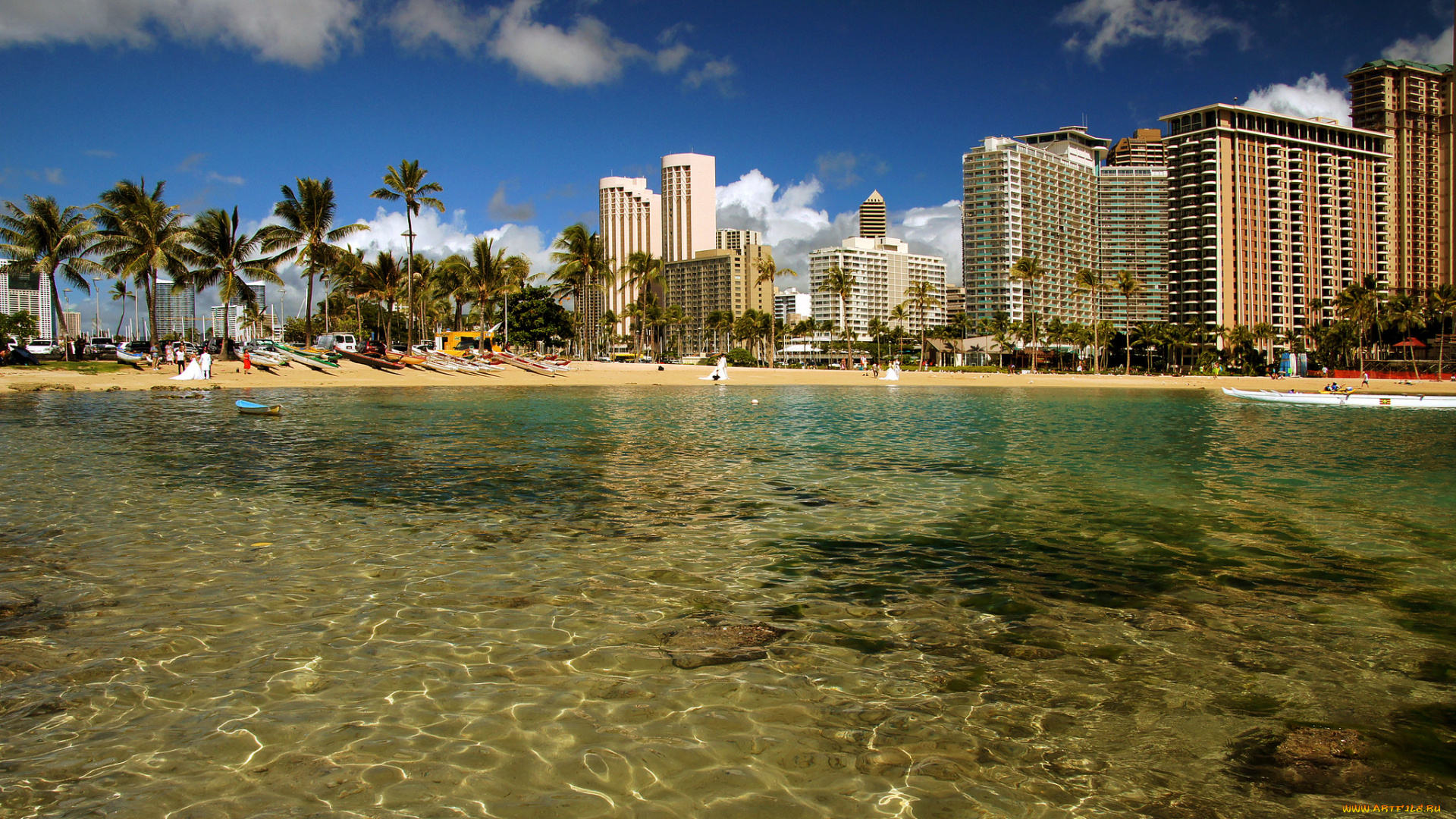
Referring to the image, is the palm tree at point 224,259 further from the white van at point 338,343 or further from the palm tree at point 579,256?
the palm tree at point 579,256

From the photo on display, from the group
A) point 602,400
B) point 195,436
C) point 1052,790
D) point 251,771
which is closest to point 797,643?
point 1052,790

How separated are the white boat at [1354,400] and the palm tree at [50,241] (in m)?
73.2

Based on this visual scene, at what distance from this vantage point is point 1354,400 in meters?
40.9

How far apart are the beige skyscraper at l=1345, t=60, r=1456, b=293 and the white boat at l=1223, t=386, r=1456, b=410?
170m

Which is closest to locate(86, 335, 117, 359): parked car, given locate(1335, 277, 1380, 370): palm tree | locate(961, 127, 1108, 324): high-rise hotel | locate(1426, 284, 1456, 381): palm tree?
locate(1426, 284, 1456, 381): palm tree

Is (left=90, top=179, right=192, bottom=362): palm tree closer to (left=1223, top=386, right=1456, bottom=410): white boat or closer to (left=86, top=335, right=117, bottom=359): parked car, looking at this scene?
(left=86, top=335, right=117, bottom=359): parked car

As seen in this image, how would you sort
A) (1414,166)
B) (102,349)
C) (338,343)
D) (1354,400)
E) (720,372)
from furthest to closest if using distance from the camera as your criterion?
(1414,166)
(102,349)
(338,343)
(720,372)
(1354,400)

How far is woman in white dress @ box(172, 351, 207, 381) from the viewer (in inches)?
1729

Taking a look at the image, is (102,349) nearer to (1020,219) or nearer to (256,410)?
(256,410)

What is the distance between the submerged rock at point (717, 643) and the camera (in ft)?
19.2

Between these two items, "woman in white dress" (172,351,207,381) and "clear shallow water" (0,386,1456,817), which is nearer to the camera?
"clear shallow water" (0,386,1456,817)

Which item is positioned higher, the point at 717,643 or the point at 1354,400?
the point at 1354,400

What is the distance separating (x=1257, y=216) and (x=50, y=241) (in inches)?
7465

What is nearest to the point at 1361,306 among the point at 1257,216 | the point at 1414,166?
the point at 1257,216
